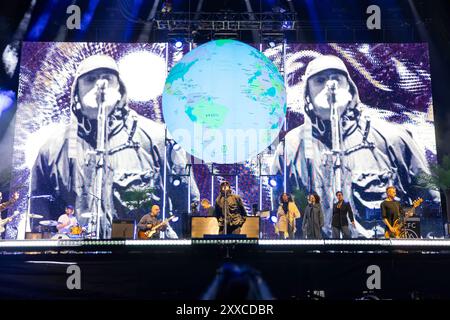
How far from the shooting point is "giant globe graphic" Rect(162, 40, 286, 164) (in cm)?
1029

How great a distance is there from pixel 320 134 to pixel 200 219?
5.51 m

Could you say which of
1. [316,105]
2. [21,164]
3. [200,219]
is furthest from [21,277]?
[316,105]

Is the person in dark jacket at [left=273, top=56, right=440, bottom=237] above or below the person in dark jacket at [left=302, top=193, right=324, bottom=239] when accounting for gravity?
above

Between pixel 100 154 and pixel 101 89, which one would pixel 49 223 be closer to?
pixel 100 154

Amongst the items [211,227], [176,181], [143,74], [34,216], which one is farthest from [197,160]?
[211,227]

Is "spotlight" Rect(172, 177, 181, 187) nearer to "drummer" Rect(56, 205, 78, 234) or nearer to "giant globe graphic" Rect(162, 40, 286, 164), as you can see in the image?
"giant globe graphic" Rect(162, 40, 286, 164)

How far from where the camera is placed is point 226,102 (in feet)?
33.8

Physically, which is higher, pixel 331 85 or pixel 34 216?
pixel 331 85

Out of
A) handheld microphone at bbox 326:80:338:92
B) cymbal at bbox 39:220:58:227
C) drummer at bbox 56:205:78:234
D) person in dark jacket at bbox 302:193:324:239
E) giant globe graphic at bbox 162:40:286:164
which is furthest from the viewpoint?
handheld microphone at bbox 326:80:338:92

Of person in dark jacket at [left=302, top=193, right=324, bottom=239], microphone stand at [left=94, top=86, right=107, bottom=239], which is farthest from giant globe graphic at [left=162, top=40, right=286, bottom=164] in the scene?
person in dark jacket at [left=302, top=193, right=324, bottom=239]

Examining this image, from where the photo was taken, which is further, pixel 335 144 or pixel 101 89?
pixel 101 89

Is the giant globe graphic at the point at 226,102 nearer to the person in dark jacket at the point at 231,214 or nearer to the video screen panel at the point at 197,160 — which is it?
the video screen panel at the point at 197,160

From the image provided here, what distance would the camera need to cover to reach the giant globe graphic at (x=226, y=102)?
10.3 m

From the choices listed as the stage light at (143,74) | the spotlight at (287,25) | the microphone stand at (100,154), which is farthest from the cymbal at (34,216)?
the spotlight at (287,25)
